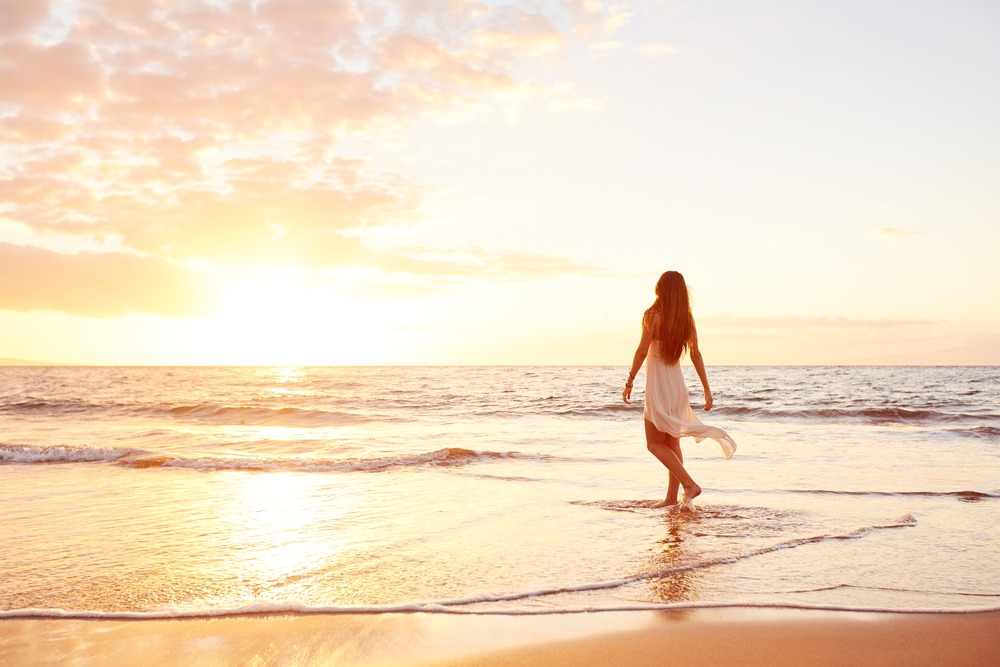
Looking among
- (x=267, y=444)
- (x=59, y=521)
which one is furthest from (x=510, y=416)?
(x=59, y=521)

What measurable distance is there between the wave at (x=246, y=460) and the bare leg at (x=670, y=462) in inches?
181

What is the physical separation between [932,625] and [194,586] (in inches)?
177

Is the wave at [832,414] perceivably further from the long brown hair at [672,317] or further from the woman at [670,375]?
the long brown hair at [672,317]

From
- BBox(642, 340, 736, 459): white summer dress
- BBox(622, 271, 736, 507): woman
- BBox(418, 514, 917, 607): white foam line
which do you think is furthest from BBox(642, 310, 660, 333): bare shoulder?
BBox(418, 514, 917, 607): white foam line

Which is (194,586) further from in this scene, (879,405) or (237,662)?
(879,405)

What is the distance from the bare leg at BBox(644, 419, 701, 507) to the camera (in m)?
6.95

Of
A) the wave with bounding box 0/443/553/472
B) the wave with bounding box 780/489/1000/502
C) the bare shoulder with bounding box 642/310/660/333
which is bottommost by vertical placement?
the wave with bounding box 0/443/553/472

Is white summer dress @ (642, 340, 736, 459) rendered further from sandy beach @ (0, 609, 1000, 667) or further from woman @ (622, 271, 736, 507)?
sandy beach @ (0, 609, 1000, 667)

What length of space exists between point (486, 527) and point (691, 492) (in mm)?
2209

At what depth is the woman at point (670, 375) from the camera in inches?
278

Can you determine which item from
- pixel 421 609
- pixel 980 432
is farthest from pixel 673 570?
pixel 980 432

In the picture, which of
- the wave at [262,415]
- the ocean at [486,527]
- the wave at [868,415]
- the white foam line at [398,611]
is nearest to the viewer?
the white foam line at [398,611]

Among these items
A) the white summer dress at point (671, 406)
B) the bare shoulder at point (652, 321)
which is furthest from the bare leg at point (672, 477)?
the bare shoulder at point (652, 321)

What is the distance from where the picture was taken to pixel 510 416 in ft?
71.6
